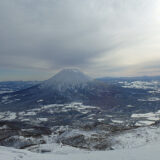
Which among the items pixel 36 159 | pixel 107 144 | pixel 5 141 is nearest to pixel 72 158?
pixel 36 159

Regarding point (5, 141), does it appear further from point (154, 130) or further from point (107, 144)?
point (154, 130)

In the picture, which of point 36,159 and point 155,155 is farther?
point 155,155

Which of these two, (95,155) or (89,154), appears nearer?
(95,155)

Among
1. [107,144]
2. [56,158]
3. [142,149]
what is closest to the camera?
[56,158]

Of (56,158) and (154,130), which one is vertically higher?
(56,158)

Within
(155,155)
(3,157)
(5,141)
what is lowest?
(5,141)

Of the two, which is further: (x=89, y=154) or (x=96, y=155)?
(x=89, y=154)

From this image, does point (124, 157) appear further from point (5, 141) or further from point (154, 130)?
point (5, 141)

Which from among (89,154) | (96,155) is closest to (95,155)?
(96,155)

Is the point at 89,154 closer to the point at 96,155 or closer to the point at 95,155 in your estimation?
the point at 95,155

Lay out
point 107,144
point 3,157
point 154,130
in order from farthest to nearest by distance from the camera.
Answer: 1. point 154,130
2. point 107,144
3. point 3,157
